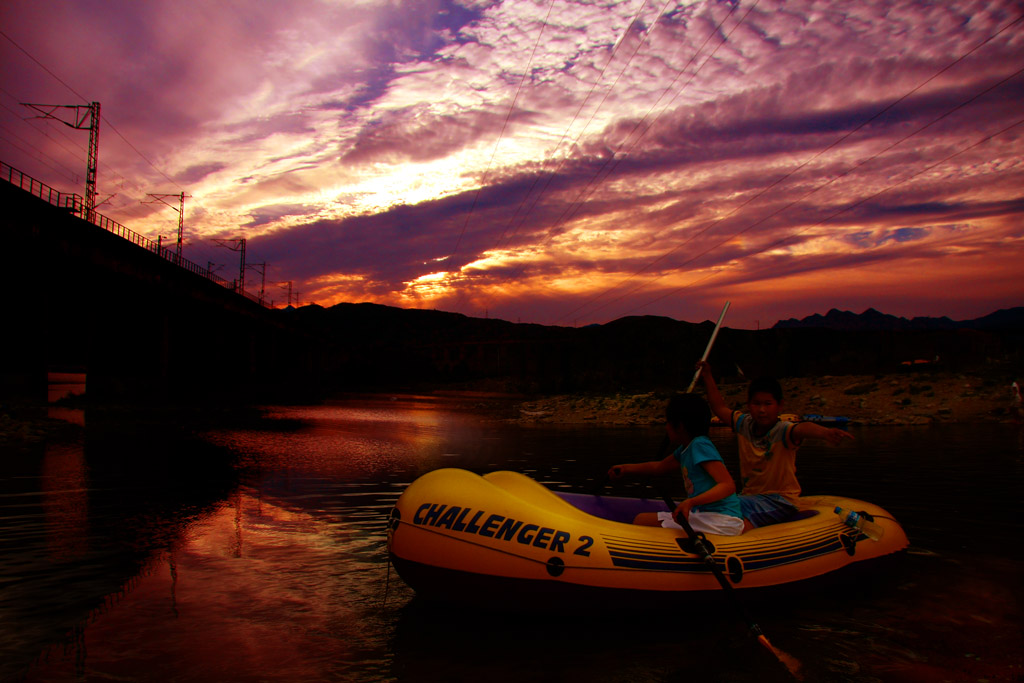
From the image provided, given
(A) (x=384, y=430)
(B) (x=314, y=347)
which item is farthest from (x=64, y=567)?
(B) (x=314, y=347)

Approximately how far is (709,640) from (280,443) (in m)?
14.5

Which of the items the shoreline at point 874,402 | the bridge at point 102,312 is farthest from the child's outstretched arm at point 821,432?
the bridge at point 102,312

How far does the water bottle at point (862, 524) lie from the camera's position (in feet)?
17.4

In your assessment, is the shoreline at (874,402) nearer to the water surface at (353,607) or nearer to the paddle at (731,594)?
the water surface at (353,607)

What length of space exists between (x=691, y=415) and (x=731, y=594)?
1282 mm

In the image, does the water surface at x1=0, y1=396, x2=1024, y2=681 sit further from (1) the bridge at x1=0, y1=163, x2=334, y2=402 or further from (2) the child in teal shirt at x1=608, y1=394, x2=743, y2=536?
(1) the bridge at x1=0, y1=163, x2=334, y2=402

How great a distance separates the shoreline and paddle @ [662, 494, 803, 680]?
58.8ft

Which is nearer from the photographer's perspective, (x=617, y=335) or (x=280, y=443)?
(x=280, y=443)

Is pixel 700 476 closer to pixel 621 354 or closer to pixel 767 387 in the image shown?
pixel 767 387

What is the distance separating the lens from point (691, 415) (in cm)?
466

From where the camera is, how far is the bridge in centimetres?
2338

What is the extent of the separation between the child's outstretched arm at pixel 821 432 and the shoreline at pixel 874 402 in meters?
17.0

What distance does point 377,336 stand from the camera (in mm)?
167500

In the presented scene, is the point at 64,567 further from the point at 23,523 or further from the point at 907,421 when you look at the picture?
the point at 907,421
